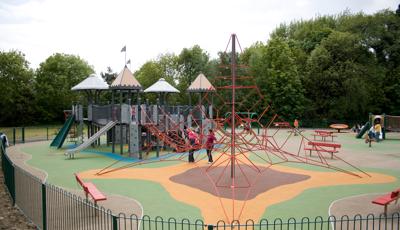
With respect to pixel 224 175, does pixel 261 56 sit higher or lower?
higher

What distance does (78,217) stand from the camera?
9.97 metres

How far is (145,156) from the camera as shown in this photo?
73.7 ft

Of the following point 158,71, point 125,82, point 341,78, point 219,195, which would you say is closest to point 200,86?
point 125,82

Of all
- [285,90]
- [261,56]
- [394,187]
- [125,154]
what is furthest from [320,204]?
[261,56]

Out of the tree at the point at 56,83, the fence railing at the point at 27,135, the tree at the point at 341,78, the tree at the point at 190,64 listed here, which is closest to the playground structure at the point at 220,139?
the fence railing at the point at 27,135

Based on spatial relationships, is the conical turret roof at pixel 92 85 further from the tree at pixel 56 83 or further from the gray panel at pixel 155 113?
the tree at pixel 56 83

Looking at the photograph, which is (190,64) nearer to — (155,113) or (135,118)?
(155,113)

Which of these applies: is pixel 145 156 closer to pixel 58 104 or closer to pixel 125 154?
pixel 125 154

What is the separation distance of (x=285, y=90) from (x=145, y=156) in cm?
3088

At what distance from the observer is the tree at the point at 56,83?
58.8m

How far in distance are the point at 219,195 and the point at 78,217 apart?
15.2 ft

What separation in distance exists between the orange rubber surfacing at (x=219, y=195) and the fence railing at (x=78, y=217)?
114 centimetres

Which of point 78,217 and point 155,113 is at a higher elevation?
point 155,113

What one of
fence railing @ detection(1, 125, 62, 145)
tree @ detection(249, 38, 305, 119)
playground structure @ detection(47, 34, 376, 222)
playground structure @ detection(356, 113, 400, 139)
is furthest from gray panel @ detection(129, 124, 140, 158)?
tree @ detection(249, 38, 305, 119)
